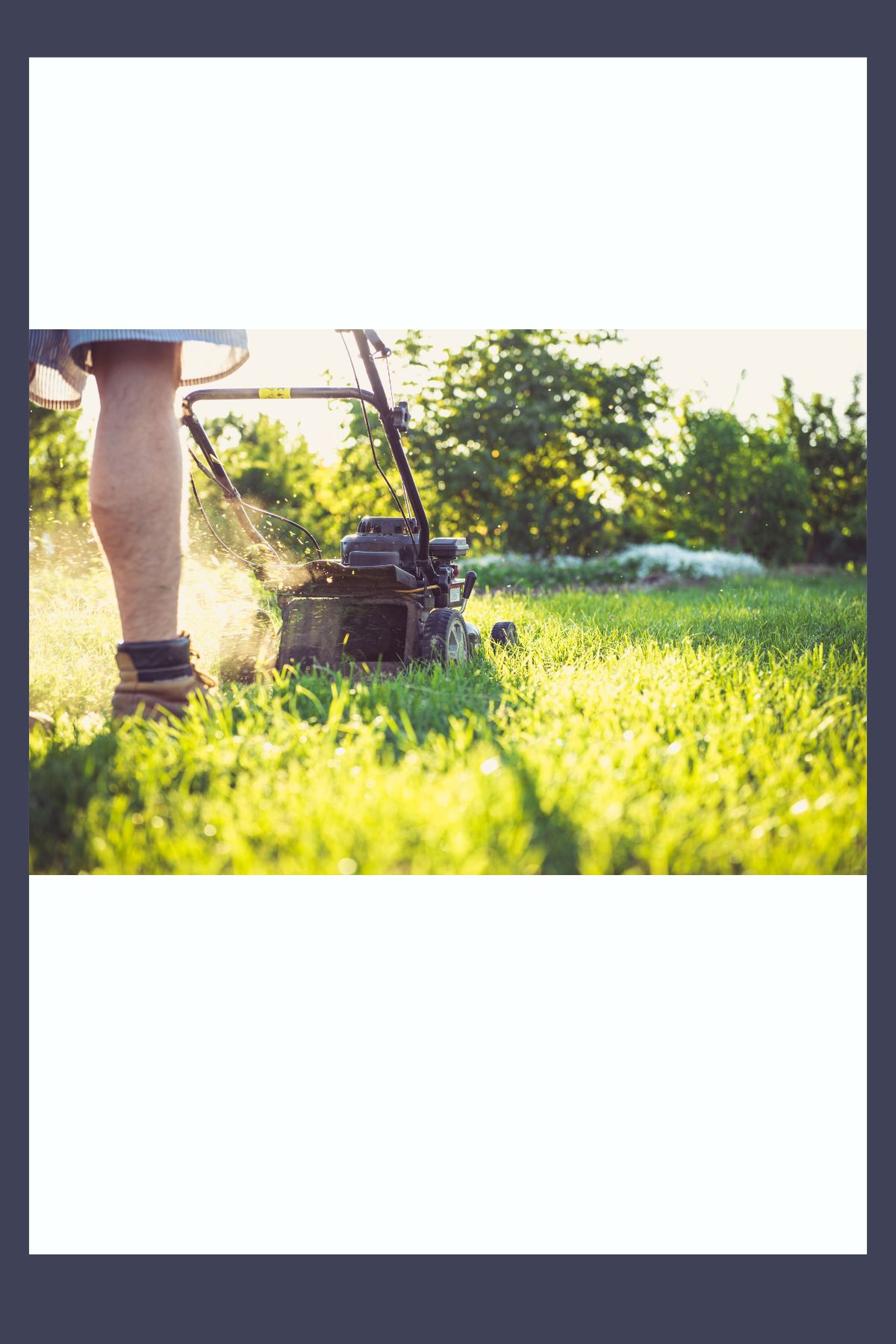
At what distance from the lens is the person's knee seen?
193 centimetres

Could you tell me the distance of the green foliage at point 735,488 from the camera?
273 centimetres

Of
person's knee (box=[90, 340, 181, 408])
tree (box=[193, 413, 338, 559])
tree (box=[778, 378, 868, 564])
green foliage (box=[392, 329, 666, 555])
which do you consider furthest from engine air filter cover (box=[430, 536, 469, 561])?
person's knee (box=[90, 340, 181, 408])

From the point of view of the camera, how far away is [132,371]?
1936 millimetres

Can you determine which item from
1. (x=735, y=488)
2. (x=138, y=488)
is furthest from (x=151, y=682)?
(x=735, y=488)

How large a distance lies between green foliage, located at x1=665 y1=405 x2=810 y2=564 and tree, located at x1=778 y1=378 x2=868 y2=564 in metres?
0.06

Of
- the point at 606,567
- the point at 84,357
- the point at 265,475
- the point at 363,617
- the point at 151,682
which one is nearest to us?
the point at 151,682

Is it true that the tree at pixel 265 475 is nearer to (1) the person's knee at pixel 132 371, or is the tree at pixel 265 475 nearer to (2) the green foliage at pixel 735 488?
(1) the person's knee at pixel 132 371

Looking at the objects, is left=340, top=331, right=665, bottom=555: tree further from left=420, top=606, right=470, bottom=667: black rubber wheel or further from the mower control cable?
left=420, top=606, right=470, bottom=667: black rubber wheel

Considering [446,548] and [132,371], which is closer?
[132,371]

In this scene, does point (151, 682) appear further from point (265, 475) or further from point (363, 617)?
point (265, 475)

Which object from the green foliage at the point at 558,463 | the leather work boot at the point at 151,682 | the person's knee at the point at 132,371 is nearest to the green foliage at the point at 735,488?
the green foliage at the point at 558,463

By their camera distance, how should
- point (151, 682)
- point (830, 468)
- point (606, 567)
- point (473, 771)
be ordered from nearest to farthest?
point (473, 771) < point (151, 682) < point (830, 468) < point (606, 567)

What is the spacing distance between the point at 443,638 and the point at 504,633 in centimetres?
41

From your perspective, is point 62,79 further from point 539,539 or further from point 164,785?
point 539,539
